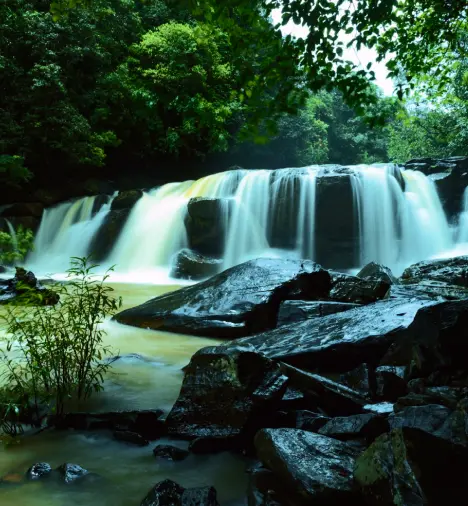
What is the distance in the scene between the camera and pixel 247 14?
3.32m

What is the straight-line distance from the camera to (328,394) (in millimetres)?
3182

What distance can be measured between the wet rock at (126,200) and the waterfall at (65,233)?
342mm

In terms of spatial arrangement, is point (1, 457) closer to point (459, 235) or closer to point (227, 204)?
point (227, 204)

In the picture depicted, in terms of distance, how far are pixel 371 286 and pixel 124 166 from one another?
704 inches

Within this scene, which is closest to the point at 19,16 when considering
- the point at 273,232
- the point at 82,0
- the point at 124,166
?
the point at 124,166

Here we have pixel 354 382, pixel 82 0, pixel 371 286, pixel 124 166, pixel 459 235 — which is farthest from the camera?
pixel 124 166

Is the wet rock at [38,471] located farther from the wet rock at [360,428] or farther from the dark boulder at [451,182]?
the dark boulder at [451,182]

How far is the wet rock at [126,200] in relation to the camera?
1650 centimetres

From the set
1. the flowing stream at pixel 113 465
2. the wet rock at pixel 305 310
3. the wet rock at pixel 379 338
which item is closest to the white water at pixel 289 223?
the wet rock at pixel 305 310

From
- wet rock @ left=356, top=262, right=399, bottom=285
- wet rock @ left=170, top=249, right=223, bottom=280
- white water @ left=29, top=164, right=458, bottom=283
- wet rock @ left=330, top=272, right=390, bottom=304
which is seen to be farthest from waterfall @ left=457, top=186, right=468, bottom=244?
wet rock @ left=330, top=272, right=390, bottom=304

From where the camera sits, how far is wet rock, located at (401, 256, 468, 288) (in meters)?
7.68

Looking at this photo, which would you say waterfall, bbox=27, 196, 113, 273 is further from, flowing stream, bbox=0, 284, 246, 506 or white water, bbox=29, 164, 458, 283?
flowing stream, bbox=0, 284, 246, 506

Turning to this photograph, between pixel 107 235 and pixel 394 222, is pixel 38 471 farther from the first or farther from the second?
pixel 107 235

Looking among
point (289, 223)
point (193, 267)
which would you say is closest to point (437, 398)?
point (193, 267)
